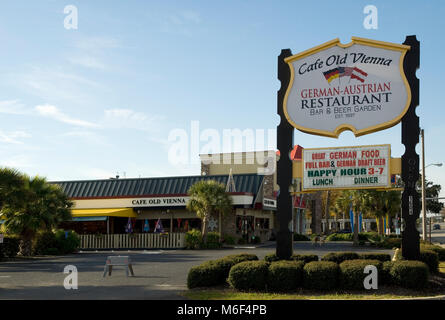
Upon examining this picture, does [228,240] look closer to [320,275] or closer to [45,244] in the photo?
[45,244]

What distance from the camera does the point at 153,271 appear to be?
1983 centimetres

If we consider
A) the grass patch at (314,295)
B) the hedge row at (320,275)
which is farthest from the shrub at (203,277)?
the grass patch at (314,295)

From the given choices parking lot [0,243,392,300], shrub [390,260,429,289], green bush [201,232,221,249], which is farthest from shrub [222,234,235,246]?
shrub [390,260,429,289]

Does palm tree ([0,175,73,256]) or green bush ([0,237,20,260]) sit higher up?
palm tree ([0,175,73,256])

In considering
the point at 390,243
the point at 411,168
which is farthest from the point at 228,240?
the point at 411,168

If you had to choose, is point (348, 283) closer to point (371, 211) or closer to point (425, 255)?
point (425, 255)

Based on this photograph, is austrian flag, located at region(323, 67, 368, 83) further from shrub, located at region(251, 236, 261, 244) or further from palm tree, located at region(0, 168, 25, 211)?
shrub, located at region(251, 236, 261, 244)

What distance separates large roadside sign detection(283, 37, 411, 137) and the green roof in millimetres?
24953

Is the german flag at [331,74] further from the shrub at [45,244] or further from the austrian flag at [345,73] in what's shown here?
the shrub at [45,244]

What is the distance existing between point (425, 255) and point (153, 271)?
993 cm

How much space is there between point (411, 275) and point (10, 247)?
914 inches

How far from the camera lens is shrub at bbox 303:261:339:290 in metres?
13.3

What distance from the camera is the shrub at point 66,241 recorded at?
109 ft

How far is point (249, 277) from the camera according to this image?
45.0 feet
